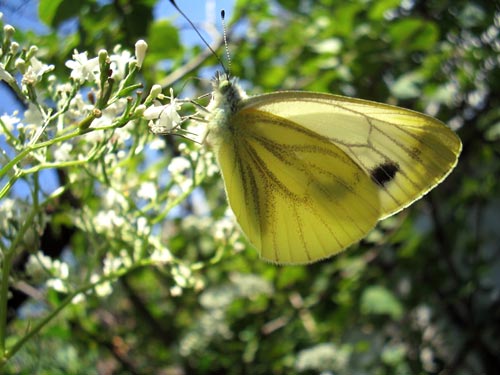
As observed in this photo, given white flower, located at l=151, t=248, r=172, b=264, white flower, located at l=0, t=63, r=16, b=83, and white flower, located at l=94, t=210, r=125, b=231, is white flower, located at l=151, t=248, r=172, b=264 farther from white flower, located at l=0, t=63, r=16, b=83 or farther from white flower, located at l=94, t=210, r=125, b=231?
white flower, located at l=0, t=63, r=16, b=83

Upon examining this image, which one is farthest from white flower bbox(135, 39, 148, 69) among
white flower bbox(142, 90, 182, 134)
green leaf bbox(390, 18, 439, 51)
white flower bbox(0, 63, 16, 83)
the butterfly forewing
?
green leaf bbox(390, 18, 439, 51)

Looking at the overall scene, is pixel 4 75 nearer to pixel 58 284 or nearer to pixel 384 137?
pixel 58 284

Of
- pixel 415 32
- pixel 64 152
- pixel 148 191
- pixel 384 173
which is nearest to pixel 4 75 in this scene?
pixel 64 152

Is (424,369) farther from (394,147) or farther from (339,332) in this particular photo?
(394,147)

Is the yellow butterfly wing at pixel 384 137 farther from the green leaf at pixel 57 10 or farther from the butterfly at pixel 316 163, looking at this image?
the green leaf at pixel 57 10

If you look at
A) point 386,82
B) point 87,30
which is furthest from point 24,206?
point 386,82

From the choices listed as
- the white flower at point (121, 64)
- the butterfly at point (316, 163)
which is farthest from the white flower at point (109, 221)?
the white flower at point (121, 64)
